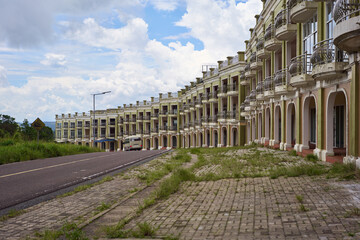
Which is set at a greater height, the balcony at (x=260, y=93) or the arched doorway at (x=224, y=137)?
the balcony at (x=260, y=93)

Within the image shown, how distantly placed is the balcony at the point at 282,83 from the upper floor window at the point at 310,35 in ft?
8.83

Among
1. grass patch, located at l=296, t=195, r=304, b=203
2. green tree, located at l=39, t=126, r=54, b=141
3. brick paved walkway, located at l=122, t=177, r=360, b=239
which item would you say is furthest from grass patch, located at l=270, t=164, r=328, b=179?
green tree, located at l=39, t=126, r=54, b=141

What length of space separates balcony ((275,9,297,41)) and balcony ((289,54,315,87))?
2.34 metres

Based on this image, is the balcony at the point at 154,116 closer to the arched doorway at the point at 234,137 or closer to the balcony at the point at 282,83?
the arched doorway at the point at 234,137

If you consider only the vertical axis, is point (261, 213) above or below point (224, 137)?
above

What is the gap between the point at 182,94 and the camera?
6462 cm

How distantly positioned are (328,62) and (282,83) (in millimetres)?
7836

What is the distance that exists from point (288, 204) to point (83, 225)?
410cm

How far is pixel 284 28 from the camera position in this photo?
63.4 feet

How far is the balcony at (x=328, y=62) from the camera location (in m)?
12.4

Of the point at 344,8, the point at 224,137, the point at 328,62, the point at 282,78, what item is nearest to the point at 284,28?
the point at 282,78

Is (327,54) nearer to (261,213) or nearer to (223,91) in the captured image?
(261,213)

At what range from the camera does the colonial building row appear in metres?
11.9

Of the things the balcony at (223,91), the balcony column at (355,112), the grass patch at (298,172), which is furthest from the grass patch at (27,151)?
the balcony at (223,91)
